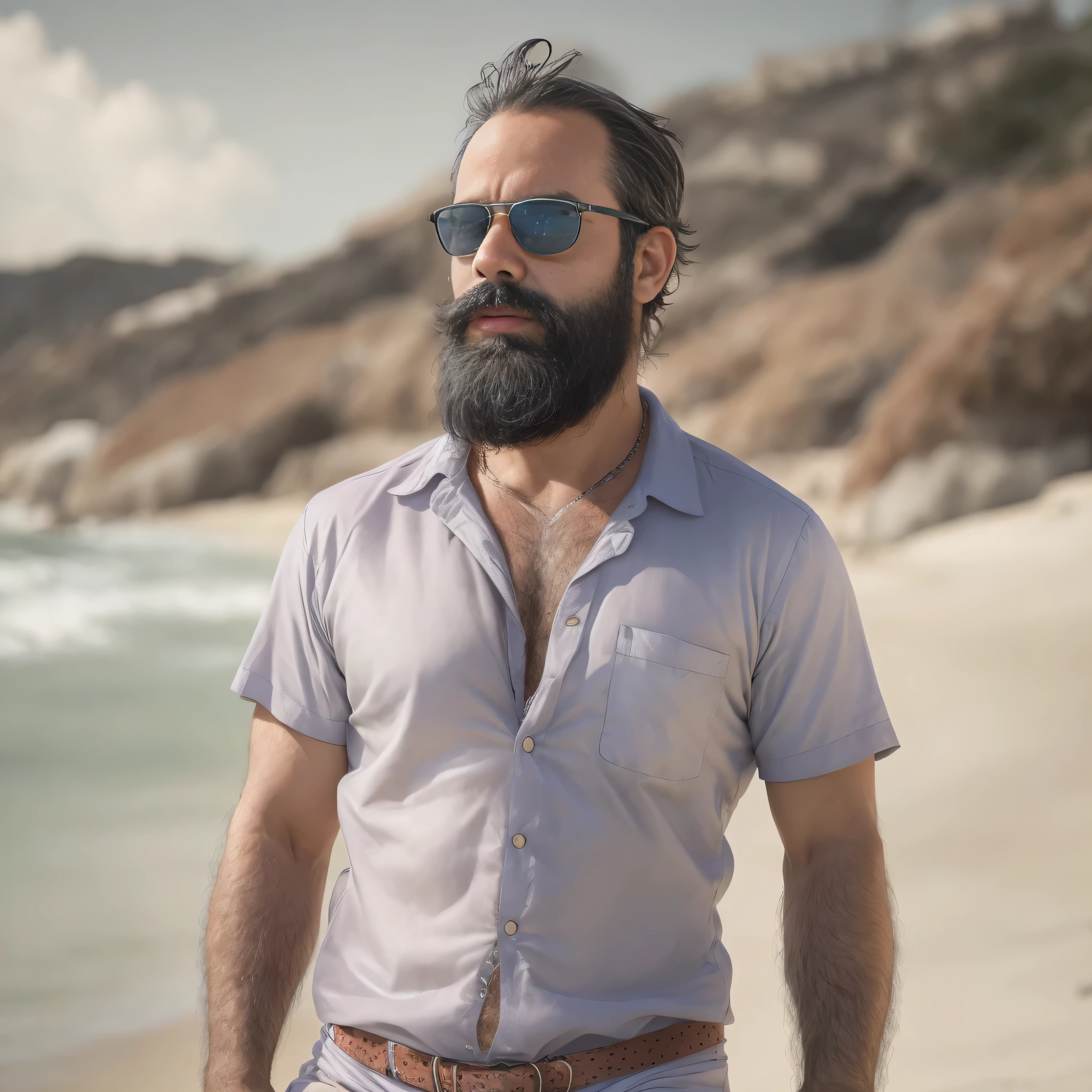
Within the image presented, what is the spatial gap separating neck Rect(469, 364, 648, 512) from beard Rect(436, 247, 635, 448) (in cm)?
3

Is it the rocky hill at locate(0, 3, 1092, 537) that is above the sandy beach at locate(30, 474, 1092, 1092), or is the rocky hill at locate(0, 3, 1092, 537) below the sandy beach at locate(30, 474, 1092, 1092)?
above

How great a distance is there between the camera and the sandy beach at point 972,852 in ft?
9.53

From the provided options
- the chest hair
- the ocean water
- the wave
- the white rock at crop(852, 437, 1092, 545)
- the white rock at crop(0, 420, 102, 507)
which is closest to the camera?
the chest hair

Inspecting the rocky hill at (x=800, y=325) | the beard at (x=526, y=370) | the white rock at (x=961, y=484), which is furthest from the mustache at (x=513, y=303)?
the rocky hill at (x=800, y=325)

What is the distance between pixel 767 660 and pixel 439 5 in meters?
17.9

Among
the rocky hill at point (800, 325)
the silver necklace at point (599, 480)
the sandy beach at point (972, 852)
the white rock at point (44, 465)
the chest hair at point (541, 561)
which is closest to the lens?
the chest hair at point (541, 561)

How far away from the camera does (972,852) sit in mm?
4277

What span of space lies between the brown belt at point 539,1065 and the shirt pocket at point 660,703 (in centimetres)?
31

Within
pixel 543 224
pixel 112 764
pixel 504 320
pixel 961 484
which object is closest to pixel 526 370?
pixel 504 320

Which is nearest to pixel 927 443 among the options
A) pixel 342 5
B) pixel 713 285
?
pixel 713 285

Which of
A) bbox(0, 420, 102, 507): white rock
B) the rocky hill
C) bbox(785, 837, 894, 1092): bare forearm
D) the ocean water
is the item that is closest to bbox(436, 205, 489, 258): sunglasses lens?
bbox(785, 837, 894, 1092): bare forearm

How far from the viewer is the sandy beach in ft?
9.53

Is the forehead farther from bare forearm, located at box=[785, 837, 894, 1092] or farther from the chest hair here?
bare forearm, located at box=[785, 837, 894, 1092]

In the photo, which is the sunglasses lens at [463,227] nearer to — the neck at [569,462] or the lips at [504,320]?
the lips at [504,320]
